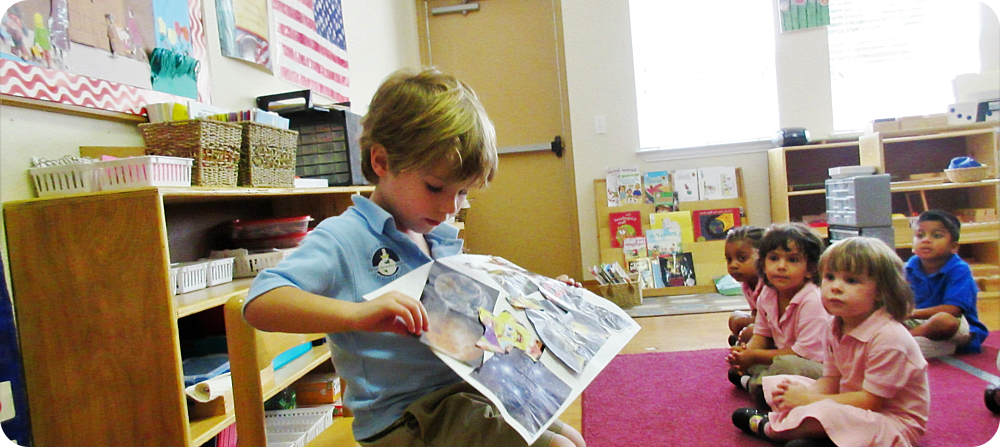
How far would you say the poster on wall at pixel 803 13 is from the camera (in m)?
3.26

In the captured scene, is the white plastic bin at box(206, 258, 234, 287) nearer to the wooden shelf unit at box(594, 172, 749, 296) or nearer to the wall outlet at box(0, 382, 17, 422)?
the wall outlet at box(0, 382, 17, 422)

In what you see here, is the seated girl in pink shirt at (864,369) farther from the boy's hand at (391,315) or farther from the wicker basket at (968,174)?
the wicker basket at (968,174)

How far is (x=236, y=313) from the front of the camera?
2.26 ft

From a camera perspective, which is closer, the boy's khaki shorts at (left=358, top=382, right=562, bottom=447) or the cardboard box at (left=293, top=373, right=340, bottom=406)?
the boy's khaki shorts at (left=358, top=382, right=562, bottom=447)

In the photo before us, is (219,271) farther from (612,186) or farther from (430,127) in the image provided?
(612,186)

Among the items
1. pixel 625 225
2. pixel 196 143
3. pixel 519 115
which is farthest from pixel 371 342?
pixel 519 115

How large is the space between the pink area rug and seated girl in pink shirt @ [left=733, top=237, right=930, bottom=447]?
0.48 ft

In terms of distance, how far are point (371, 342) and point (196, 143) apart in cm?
77

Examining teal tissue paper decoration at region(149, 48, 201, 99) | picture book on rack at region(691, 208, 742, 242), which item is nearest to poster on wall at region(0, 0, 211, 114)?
teal tissue paper decoration at region(149, 48, 201, 99)

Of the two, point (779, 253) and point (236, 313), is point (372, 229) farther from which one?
point (779, 253)

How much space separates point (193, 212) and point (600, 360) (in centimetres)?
140

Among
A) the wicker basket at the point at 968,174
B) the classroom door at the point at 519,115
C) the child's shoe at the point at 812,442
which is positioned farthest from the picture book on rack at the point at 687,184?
the child's shoe at the point at 812,442

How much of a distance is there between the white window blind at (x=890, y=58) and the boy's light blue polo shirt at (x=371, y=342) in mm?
3353

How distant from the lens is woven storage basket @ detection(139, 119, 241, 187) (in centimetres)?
123
